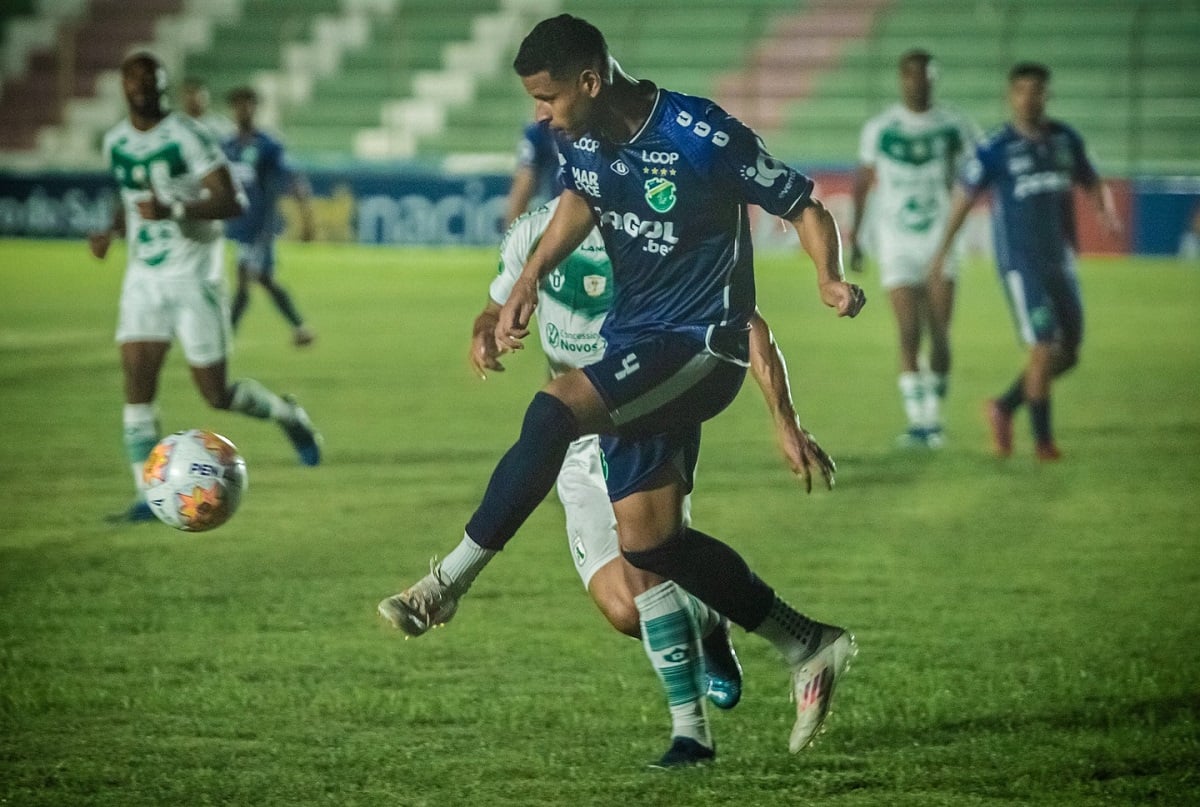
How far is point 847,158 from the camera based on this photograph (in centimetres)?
2862

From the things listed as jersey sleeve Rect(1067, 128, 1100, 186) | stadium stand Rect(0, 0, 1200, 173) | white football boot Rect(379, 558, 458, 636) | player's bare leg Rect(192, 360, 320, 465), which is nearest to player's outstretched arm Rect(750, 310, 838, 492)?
white football boot Rect(379, 558, 458, 636)

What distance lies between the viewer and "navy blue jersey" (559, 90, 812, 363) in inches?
192

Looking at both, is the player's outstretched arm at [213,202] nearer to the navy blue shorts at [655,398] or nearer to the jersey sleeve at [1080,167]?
the navy blue shorts at [655,398]

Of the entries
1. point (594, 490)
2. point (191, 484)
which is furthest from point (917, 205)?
point (594, 490)

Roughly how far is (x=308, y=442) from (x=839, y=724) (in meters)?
5.61

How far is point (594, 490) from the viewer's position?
563 centimetres

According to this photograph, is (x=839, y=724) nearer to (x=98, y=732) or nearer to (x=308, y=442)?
(x=98, y=732)

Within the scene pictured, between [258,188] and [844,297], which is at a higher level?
[844,297]

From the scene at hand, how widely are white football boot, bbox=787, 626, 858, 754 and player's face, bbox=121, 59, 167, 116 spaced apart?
16.6ft

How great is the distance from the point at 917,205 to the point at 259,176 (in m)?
6.61

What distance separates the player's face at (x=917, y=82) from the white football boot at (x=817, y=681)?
7204mm

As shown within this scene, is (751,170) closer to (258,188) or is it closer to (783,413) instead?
(783,413)

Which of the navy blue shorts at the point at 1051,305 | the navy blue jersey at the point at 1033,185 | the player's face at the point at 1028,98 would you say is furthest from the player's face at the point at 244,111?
the navy blue shorts at the point at 1051,305

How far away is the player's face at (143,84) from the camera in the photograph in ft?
28.6
